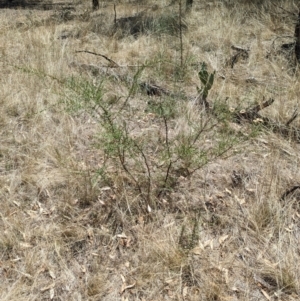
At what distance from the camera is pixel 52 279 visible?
2.08 m

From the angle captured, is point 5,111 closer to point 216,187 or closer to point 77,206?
point 77,206

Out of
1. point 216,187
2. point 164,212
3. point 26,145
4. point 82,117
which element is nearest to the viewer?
point 164,212

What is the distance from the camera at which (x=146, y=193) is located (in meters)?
2.53

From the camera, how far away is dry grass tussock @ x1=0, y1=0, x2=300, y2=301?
206 centimetres

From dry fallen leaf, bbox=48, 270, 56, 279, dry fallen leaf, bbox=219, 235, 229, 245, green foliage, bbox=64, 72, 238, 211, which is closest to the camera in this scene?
dry fallen leaf, bbox=48, 270, 56, 279

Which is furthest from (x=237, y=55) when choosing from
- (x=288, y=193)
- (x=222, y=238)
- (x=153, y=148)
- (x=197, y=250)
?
(x=197, y=250)

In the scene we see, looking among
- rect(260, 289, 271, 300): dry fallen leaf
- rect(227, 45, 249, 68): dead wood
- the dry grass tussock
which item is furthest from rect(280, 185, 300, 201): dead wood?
rect(227, 45, 249, 68): dead wood

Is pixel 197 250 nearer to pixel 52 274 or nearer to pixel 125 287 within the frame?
pixel 125 287

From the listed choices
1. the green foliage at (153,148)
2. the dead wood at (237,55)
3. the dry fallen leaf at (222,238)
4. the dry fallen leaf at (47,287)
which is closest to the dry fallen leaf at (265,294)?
the dry fallen leaf at (222,238)

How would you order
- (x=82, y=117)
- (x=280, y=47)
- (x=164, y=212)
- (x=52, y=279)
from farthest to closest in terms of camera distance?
(x=280, y=47)
(x=82, y=117)
(x=164, y=212)
(x=52, y=279)

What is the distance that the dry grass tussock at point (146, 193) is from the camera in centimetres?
206

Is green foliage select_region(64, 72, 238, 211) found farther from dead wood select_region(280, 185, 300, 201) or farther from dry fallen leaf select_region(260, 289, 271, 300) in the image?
dry fallen leaf select_region(260, 289, 271, 300)

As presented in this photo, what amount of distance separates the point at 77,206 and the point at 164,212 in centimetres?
60

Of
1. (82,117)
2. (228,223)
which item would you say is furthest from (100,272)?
(82,117)
